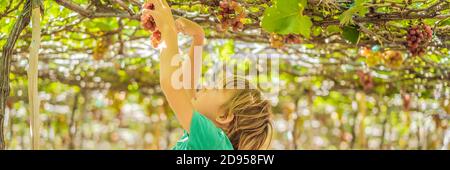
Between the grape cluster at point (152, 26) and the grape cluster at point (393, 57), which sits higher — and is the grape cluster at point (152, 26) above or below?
above

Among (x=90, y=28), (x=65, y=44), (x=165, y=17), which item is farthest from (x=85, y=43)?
(x=165, y=17)

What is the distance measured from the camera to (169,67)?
1.99 meters

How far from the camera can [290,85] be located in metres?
6.96

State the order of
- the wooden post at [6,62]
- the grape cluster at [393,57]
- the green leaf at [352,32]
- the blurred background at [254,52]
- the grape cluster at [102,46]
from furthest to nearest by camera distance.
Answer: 1. the grape cluster at [102,46]
2. the grape cluster at [393,57]
3. the blurred background at [254,52]
4. the green leaf at [352,32]
5. the wooden post at [6,62]

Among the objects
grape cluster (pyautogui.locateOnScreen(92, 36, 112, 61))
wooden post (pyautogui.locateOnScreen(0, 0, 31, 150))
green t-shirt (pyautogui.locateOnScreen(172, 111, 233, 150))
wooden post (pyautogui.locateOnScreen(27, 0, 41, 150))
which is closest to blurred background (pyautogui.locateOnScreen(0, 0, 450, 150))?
grape cluster (pyautogui.locateOnScreen(92, 36, 112, 61))

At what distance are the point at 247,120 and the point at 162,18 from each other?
46 cm

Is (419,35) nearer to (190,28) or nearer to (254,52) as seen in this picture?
(190,28)

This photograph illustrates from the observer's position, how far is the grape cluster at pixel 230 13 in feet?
8.17

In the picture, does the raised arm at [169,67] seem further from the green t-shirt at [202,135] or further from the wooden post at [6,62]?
the wooden post at [6,62]

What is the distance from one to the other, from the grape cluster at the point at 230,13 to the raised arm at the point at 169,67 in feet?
1.51

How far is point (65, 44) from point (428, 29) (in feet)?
8.26

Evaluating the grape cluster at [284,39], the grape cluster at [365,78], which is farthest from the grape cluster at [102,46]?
the grape cluster at [365,78]

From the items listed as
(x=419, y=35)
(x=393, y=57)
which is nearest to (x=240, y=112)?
(x=419, y=35)
